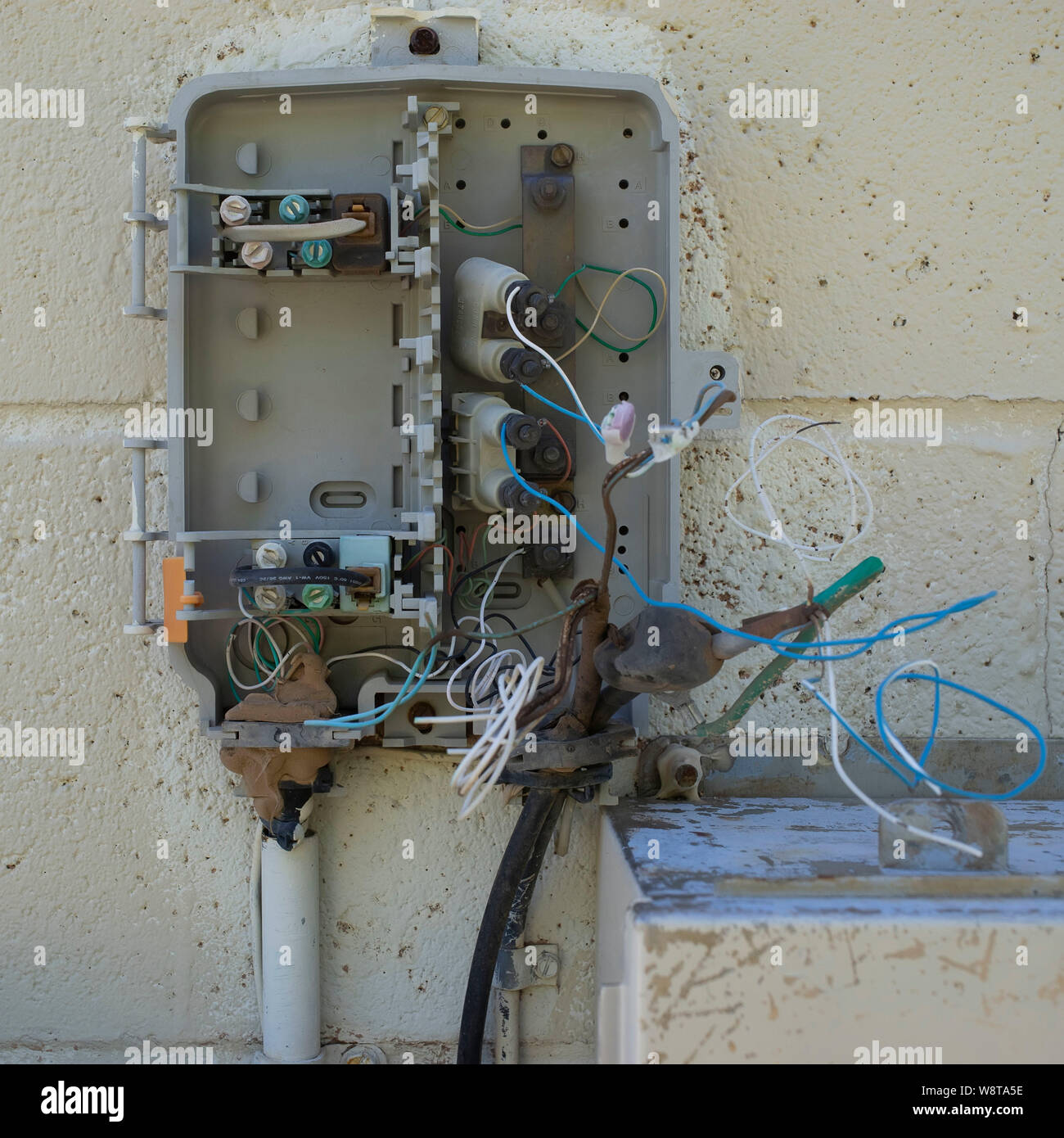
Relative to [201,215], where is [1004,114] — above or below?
above

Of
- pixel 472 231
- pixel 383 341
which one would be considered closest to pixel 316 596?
pixel 383 341

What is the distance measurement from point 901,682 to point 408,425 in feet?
2.02

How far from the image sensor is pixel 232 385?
95 centimetres

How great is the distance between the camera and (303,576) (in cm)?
83

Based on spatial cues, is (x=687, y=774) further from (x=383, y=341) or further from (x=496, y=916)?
(x=383, y=341)

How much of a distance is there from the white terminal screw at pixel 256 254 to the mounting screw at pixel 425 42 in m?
0.28

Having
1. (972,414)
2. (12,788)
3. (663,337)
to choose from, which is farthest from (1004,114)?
(12,788)

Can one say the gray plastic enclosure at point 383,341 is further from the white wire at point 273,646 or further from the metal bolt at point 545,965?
the metal bolt at point 545,965

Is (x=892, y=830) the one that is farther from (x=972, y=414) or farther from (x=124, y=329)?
(x=124, y=329)

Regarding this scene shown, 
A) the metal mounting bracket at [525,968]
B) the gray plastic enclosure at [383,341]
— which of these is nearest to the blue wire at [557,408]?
the gray plastic enclosure at [383,341]

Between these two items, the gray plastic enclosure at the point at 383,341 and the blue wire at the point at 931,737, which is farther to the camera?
the gray plastic enclosure at the point at 383,341

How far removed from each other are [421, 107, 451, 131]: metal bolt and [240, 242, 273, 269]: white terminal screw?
201 millimetres

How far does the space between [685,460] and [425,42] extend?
514mm

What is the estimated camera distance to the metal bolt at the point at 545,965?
101 centimetres
